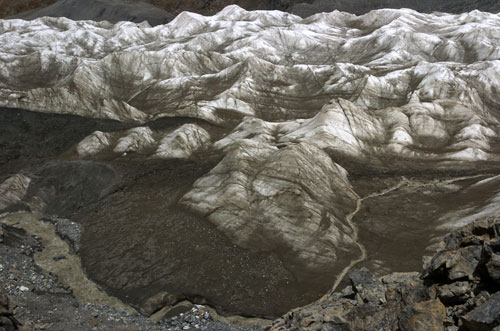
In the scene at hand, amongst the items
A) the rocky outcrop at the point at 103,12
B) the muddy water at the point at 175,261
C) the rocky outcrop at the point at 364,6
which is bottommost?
the rocky outcrop at the point at 103,12

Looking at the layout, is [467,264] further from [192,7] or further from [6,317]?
[192,7]

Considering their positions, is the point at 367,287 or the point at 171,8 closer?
the point at 367,287

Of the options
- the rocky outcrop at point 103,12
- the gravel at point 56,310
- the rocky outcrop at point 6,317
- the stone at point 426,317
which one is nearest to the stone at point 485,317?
A: the stone at point 426,317

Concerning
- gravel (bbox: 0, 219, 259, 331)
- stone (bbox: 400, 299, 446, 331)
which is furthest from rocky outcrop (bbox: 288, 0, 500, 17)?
stone (bbox: 400, 299, 446, 331)

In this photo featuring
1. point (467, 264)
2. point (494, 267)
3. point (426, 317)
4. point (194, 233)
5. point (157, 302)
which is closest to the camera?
point (494, 267)

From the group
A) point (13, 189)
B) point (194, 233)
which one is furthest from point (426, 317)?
point (13, 189)

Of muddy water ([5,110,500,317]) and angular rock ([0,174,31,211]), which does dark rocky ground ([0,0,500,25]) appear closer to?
muddy water ([5,110,500,317])

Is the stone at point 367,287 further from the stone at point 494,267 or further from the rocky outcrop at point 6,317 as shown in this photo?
the rocky outcrop at point 6,317

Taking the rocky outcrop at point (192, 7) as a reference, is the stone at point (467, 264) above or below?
above

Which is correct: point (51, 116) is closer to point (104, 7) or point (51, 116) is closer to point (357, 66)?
point (357, 66)
